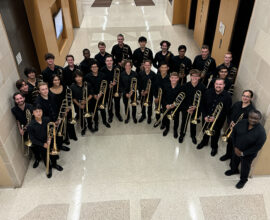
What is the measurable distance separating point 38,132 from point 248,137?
11.4ft

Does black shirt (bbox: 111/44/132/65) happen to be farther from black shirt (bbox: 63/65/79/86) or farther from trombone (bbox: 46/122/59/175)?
trombone (bbox: 46/122/59/175)

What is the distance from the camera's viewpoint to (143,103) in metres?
5.70

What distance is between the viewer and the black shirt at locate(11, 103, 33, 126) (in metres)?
4.23

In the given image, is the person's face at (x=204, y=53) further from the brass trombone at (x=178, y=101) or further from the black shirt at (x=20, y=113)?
the black shirt at (x=20, y=113)

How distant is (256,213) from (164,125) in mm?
2545

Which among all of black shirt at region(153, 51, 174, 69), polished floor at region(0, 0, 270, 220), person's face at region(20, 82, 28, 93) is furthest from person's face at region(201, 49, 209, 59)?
person's face at region(20, 82, 28, 93)

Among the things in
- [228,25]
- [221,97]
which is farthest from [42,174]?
[228,25]

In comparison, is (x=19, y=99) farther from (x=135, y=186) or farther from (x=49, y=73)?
(x=135, y=186)

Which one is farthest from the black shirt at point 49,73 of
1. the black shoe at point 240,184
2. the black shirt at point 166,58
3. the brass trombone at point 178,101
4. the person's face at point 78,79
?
the black shoe at point 240,184

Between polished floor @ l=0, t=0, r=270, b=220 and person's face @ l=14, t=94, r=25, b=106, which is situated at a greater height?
person's face @ l=14, t=94, r=25, b=106

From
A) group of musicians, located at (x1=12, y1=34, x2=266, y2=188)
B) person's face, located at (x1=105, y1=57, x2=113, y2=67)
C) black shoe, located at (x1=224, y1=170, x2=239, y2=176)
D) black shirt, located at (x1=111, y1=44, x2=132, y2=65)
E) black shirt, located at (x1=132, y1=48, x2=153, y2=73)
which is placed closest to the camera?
group of musicians, located at (x1=12, y1=34, x2=266, y2=188)

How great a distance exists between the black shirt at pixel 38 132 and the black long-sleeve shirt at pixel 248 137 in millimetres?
3247

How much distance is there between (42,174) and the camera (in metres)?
4.71

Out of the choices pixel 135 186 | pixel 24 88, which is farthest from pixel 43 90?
pixel 135 186
